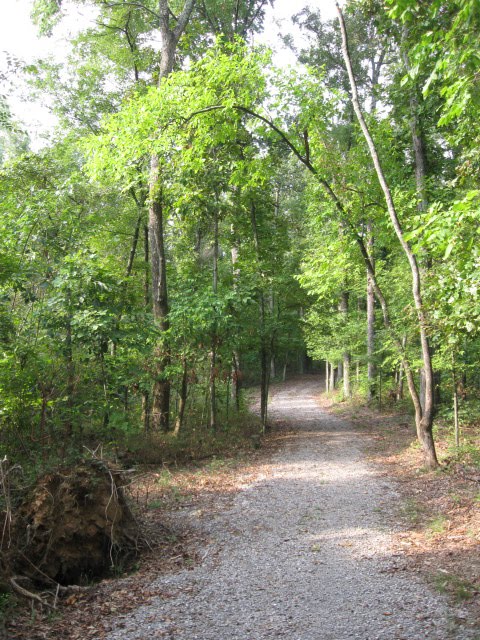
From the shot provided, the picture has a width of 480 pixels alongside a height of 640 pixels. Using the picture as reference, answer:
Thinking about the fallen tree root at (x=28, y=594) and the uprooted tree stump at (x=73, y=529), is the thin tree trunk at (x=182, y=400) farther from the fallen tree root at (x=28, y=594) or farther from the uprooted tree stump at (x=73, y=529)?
the fallen tree root at (x=28, y=594)

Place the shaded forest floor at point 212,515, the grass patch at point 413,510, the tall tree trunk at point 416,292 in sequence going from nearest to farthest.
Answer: the shaded forest floor at point 212,515
the grass patch at point 413,510
the tall tree trunk at point 416,292

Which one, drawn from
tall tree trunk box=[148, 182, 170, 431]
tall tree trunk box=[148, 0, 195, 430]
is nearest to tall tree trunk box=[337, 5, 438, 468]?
tall tree trunk box=[148, 182, 170, 431]

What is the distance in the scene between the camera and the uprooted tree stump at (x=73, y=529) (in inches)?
210

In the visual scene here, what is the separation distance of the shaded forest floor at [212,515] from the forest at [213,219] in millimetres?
989

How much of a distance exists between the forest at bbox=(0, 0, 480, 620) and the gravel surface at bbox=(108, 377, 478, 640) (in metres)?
2.22

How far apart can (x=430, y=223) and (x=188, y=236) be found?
39.5ft

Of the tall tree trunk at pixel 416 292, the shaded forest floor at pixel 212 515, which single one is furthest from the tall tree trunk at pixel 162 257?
the tall tree trunk at pixel 416 292

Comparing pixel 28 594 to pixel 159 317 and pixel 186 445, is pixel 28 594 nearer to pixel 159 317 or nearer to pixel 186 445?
pixel 186 445

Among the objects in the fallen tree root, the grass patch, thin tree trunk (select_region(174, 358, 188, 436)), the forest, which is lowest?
the grass patch

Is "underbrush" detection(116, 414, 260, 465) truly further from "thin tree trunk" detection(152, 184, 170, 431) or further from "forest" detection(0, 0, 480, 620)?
"thin tree trunk" detection(152, 184, 170, 431)

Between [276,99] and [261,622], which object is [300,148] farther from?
[261,622]

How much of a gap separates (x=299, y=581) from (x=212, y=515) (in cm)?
273

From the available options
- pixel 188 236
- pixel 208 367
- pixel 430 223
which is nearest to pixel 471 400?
pixel 208 367

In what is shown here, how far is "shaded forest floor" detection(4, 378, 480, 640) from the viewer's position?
178 inches
